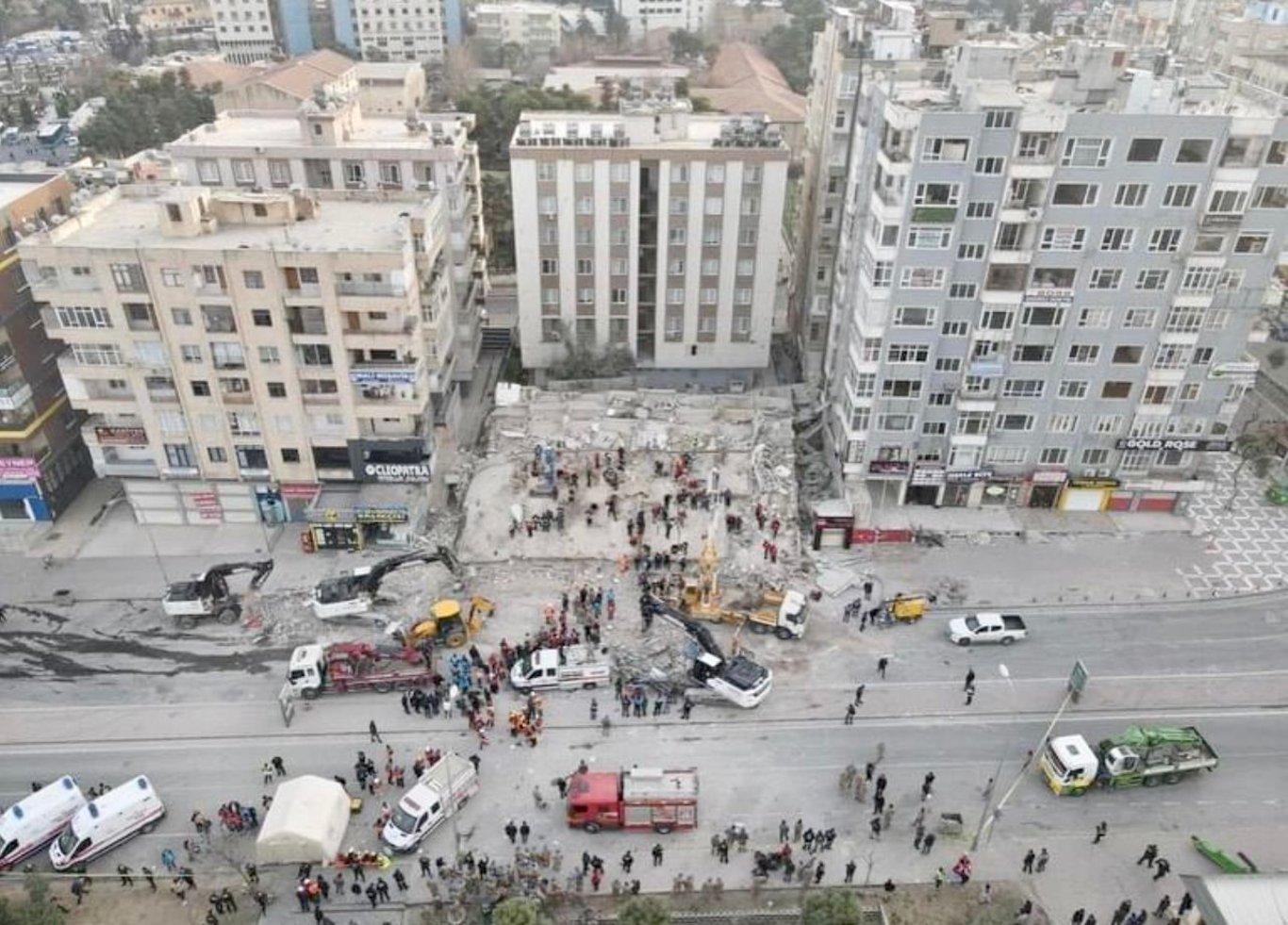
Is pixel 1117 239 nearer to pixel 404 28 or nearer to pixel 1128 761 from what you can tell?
pixel 1128 761

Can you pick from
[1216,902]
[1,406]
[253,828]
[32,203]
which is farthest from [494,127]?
[1216,902]

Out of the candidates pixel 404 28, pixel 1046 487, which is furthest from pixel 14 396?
pixel 404 28

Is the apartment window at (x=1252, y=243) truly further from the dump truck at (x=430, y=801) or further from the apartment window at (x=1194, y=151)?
the dump truck at (x=430, y=801)


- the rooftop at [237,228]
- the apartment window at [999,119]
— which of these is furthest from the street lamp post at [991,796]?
the rooftop at [237,228]

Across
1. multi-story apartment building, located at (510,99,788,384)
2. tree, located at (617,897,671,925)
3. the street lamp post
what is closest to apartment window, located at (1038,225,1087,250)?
multi-story apartment building, located at (510,99,788,384)

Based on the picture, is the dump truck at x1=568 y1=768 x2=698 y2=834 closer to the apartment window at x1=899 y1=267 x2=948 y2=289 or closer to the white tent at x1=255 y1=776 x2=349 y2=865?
the white tent at x1=255 y1=776 x2=349 y2=865
